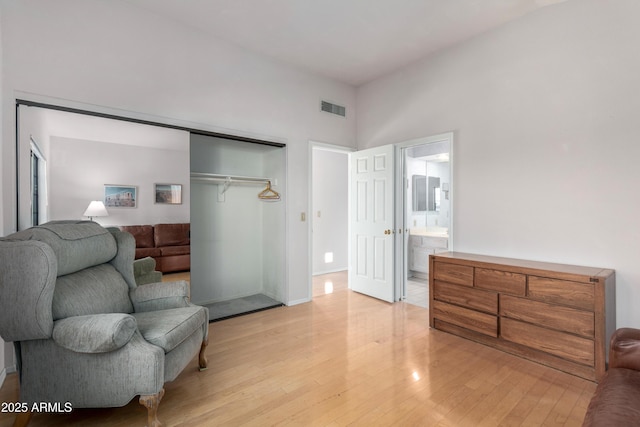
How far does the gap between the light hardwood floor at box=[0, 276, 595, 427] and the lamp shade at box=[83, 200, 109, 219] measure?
127cm

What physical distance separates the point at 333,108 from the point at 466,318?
309cm

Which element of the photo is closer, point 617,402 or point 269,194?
point 617,402

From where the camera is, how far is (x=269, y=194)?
13.5 ft

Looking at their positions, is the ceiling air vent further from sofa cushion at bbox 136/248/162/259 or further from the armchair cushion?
the armchair cushion

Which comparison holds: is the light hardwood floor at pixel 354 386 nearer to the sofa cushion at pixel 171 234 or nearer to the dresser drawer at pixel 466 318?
the dresser drawer at pixel 466 318

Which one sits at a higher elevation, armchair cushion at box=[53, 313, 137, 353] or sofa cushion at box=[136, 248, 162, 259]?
sofa cushion at box=[136, 248, 162, 259]

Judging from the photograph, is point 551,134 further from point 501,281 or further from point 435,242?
point 435,242

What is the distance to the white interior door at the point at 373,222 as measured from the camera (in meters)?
3.97

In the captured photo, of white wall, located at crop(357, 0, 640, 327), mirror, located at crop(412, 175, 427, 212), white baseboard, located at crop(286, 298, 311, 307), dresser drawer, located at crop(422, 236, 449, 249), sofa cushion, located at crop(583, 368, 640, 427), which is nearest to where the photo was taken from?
sofa cushion, located at crop(583, 368, 640, 427)

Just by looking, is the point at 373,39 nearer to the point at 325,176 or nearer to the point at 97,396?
the point at 325,176

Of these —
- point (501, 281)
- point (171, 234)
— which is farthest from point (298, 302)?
point (501, 281)

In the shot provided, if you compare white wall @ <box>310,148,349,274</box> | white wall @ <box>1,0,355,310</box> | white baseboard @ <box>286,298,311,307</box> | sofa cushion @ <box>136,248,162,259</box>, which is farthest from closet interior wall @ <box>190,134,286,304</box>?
white wall @ <box>310,148,349,274</box>

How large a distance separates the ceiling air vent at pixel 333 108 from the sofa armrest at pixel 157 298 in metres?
2.99

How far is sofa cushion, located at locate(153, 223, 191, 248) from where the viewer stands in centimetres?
298
